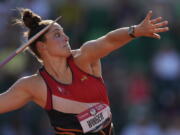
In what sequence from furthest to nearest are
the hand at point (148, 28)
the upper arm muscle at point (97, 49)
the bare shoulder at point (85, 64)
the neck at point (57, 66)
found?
the neck at point (57, 66) < the bare shoulder at point (85, 64) < the upper arm muscle at point (97, 49) < the hand at point (148, 28)

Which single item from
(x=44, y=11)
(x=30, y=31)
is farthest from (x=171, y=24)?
(x=30, y=31)

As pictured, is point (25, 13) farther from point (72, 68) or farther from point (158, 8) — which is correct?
point (158, 8)

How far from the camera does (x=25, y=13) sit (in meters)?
5.65

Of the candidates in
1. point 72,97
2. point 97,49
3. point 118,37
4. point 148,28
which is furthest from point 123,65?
point 148,28

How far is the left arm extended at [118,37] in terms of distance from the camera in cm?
511

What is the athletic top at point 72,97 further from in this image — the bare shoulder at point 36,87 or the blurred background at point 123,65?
the blurred background at point 123,65

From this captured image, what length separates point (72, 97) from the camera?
5520 mm

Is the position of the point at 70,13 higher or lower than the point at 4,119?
higher

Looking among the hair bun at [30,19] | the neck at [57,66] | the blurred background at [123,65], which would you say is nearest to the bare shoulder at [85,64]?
the neck at [57,66]

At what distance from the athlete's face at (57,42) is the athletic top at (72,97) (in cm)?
12

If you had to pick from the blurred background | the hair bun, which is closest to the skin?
the hair bun

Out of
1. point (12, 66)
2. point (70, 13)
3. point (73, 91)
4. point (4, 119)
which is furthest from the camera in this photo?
point (70, 13)

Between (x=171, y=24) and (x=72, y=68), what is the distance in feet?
18.3

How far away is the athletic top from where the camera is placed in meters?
5.52
